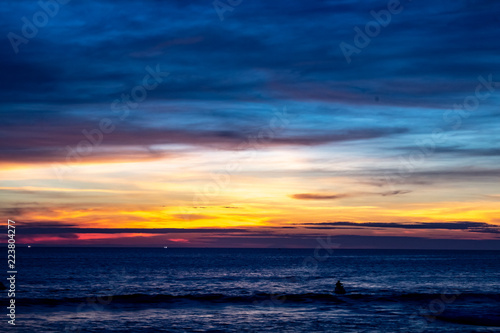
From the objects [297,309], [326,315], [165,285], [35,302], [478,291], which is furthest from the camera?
[165,285]

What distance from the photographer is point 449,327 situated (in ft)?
130

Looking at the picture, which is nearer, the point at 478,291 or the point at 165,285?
the point at 478,291

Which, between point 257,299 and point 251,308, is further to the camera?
point 257,299

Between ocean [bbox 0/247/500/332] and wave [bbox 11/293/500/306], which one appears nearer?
ocean [bbox 0/247/500/332]

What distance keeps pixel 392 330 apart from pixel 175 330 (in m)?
16.1

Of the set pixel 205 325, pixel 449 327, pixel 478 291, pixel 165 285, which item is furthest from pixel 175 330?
pixel 478 291

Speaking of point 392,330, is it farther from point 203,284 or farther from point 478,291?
point 203,284

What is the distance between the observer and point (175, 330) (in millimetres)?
38719

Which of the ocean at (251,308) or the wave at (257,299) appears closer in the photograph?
the ocean at (251,308)

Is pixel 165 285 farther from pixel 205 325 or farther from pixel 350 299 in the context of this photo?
pixel 205 325

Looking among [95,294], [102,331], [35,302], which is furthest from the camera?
[95,294]

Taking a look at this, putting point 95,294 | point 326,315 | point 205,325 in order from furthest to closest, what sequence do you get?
point 95,294 < point 326,315 < point 205,325

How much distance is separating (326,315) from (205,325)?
37.5ft

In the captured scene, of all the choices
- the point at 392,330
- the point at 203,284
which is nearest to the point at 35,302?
the point at 203,284
